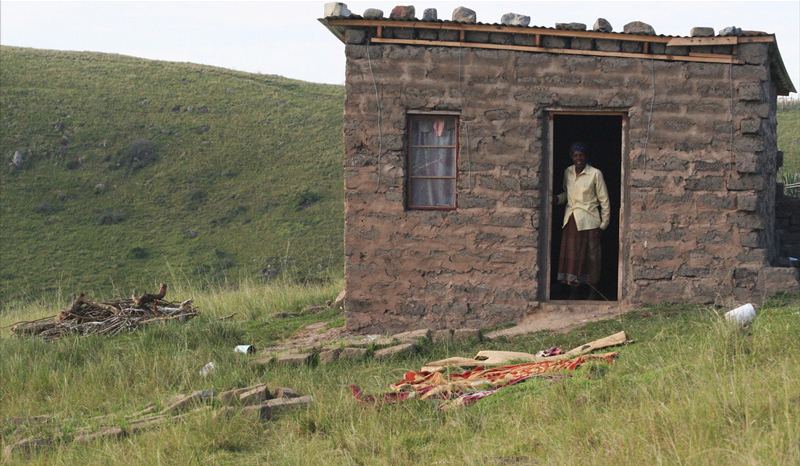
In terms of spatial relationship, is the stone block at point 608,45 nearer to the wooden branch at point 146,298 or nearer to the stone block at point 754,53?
the stone block at point 754,53

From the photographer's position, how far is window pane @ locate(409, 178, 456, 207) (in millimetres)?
9297

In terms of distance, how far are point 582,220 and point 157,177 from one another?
19460 millimetres

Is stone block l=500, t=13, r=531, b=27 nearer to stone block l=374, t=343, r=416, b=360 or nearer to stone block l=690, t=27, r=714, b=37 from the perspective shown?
stone block l=690, t=27, r=714, b=37

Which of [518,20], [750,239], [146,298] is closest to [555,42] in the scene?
[518,20]

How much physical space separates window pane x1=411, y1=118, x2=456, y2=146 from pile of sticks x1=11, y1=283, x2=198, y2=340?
377 cm

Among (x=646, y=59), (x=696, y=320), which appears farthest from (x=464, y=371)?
(x=646, y=59)

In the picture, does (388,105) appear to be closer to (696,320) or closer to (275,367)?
(275,367)

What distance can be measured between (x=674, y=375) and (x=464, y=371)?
1.99 meters

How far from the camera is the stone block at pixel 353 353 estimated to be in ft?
25.9

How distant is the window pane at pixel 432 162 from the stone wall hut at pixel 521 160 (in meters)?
0.02

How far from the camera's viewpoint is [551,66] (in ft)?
29.4

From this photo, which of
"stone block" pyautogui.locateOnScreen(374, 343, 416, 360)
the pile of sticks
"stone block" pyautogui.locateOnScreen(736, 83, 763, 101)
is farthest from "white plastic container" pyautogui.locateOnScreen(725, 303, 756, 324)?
the pile of sticks

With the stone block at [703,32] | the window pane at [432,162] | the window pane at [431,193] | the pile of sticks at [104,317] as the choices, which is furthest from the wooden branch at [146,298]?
the stone block at [703,32]

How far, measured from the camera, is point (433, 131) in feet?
30.4
